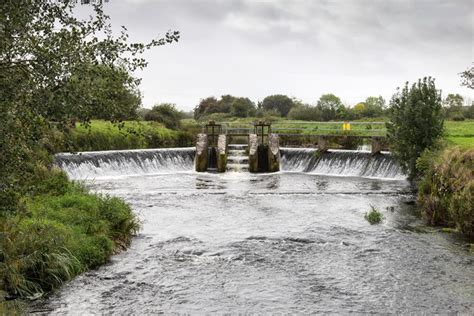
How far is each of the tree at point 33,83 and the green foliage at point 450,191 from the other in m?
11.7

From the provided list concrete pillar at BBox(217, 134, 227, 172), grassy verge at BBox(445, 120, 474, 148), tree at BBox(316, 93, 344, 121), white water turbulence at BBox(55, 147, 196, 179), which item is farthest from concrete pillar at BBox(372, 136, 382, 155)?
tree at BBox(316, 93, 344, 121)

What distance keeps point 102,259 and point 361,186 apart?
1743 centimetres

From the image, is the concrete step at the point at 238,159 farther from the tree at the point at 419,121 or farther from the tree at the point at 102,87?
the tree at the point at 102,87

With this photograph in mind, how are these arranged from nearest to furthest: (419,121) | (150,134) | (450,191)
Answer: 1. (450,191)
2. (419,121)
3. (150,134)

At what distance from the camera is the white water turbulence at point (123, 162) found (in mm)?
29875

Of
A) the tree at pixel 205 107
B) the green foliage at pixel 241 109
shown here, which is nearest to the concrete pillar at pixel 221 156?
the green foliage at pixel 241 109

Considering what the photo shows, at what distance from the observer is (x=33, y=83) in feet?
25.6

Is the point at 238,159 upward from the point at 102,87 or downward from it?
downward

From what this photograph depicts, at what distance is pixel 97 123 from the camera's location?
133ft

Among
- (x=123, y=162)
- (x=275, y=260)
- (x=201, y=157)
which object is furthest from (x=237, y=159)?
(x=275, y=260)

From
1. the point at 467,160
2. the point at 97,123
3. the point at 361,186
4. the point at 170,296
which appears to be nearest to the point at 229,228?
the point at 170,296

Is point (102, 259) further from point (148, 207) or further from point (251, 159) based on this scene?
point (251, 159)

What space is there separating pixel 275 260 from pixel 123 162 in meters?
21.1

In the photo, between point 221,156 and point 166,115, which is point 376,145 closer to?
point 221,156
